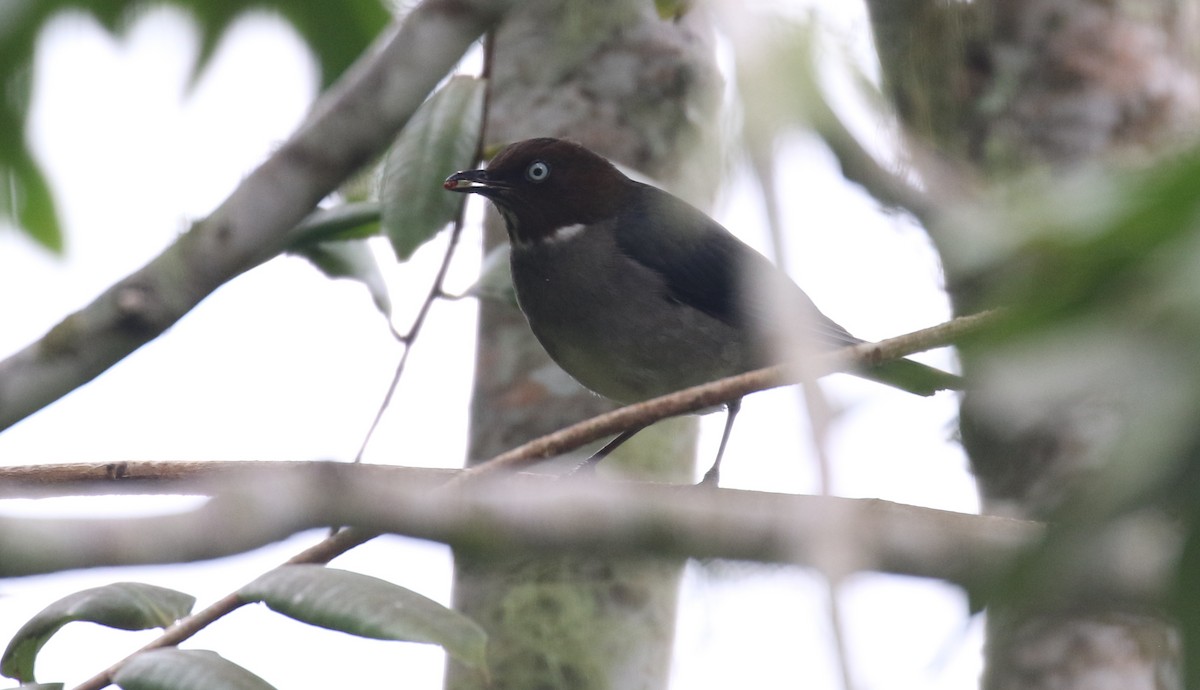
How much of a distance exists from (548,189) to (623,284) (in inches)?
19.9

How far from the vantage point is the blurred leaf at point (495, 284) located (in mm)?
3834

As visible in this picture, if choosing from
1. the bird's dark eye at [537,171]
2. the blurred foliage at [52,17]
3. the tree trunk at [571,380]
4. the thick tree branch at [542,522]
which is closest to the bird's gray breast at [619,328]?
the tree trunk at [571,380]

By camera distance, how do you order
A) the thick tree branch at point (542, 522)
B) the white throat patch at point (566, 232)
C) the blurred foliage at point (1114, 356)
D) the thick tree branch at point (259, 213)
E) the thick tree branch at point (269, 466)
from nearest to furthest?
1. the blurred foliage at point (1114, 356)
2. the thick tree branch at point (542, 522)
3. the thick tree branch at point (269, 466)
4. the thick tree branch at point (259, 213)
5. the white throat patch at point (566, 232)

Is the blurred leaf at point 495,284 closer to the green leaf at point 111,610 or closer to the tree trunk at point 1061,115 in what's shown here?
the tree trunk at point 1061,115

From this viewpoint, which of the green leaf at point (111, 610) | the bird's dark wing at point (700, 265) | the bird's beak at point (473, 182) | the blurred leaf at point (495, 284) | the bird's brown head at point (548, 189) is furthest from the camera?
the bird's brown head at point (548, 189)

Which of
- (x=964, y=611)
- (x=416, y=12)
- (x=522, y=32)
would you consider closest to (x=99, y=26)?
(x=522, y=32)

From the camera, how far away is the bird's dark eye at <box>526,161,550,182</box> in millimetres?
4879

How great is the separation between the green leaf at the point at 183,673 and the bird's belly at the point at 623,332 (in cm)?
246

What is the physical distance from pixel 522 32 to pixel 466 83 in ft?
3.63

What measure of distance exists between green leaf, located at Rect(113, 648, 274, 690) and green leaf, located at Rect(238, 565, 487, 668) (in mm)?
135

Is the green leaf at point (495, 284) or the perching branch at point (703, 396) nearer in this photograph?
the perching branch at point (703, 396)

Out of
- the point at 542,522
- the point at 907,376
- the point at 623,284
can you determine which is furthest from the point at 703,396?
the point at 623,284

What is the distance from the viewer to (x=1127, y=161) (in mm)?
4500

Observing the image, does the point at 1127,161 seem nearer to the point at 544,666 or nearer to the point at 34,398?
the point at 544,666
